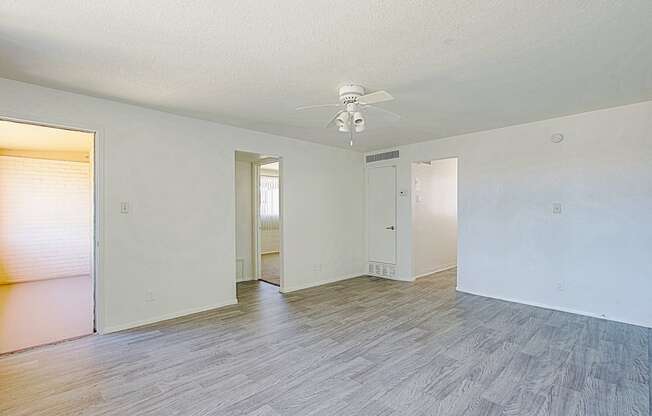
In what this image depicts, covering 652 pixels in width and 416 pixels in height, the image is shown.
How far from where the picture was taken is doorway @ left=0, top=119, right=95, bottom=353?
4758 mm

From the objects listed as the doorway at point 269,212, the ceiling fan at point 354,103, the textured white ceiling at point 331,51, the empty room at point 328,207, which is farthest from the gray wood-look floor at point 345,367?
the doorway at point 269,212

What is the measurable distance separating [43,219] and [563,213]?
335 inches

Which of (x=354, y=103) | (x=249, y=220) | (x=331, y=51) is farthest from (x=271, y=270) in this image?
(x=331, y=51)

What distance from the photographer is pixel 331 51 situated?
2293 mm

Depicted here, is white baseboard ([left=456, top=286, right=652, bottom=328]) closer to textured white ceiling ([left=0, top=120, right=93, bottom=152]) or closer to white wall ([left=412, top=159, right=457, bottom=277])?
white wall ([left=412, top=159, right=457, bottom=277])

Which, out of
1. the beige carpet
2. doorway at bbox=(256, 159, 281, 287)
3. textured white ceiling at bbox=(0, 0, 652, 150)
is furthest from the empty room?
doorway at bbox=(256, 159, 281, 287)

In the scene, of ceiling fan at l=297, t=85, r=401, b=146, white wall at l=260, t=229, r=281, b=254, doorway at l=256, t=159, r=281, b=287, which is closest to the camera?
ceiling fan at l=297, t=85, r=401, b=146

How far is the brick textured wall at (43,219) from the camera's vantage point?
5.65 meters

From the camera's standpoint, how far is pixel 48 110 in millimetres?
3035

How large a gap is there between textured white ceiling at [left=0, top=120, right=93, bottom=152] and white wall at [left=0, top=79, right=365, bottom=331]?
109cm

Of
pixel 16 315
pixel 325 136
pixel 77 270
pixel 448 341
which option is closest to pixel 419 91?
pixel 325 136

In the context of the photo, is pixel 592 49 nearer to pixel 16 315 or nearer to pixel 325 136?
pixel 325 136

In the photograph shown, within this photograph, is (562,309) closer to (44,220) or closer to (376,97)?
(376,97)

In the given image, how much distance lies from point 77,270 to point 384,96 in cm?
687
